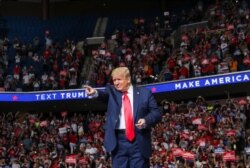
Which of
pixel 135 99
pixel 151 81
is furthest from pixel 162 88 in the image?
pixel 135 99

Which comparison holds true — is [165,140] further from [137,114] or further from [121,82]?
[121,82]

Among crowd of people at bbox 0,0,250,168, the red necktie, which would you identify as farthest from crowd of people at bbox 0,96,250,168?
the red necktie

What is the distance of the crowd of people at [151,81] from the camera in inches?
714

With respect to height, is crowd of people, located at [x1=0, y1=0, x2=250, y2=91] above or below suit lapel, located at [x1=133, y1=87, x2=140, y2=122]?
above

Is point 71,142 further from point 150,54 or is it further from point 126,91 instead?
point 126,91

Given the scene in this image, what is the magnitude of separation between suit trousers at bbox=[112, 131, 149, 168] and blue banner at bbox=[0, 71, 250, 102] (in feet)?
44.3

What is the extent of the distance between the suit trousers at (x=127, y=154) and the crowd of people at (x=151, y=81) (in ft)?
35.5

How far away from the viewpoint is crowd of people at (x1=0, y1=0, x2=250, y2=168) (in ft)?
59.5

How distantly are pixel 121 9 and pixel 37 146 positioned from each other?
49.5ft

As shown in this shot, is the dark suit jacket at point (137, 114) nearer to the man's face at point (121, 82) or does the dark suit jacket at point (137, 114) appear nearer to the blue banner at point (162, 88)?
the man's face at point (121, 82)

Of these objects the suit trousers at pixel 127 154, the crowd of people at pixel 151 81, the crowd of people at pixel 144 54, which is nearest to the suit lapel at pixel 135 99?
the suit trousers at pixel 127 154

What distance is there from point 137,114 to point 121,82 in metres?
0.39

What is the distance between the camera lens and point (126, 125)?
19.5ft

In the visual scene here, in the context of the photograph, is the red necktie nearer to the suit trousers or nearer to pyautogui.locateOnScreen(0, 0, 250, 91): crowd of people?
the suit trousers
